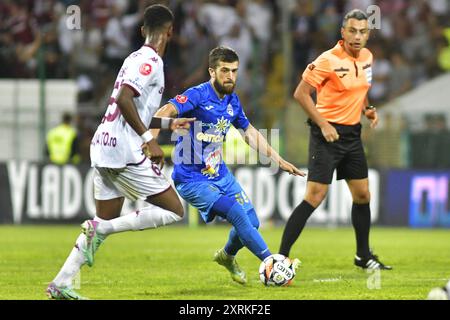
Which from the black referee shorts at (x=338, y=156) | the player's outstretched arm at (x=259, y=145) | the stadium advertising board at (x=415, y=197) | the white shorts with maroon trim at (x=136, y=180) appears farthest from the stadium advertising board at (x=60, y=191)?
the white shorts with maroon trim at (x=136, y=180)

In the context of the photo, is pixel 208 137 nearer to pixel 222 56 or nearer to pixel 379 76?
pixel 222 56

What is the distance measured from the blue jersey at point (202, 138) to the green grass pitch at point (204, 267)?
977mm

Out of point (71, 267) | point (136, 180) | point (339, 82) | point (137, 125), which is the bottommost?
point (71, 267)

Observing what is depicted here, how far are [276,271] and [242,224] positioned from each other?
1.62ft

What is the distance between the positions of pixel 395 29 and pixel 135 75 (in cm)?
1522

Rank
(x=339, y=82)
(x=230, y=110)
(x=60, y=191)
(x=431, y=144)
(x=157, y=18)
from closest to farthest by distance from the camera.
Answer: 1. (x=157, y=18)
2. (x=230, y=110)
3. (x=339, y=82)
4. (x=431, y=144)
5. (x=60, y=191)

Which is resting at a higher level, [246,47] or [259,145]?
[246,47]

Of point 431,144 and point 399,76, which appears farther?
point 399,76

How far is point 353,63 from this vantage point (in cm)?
1035

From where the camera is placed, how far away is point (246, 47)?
69.3 ft

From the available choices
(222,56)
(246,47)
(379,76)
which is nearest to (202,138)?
(222,56)

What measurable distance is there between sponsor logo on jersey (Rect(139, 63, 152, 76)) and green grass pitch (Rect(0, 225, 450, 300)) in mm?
1719
